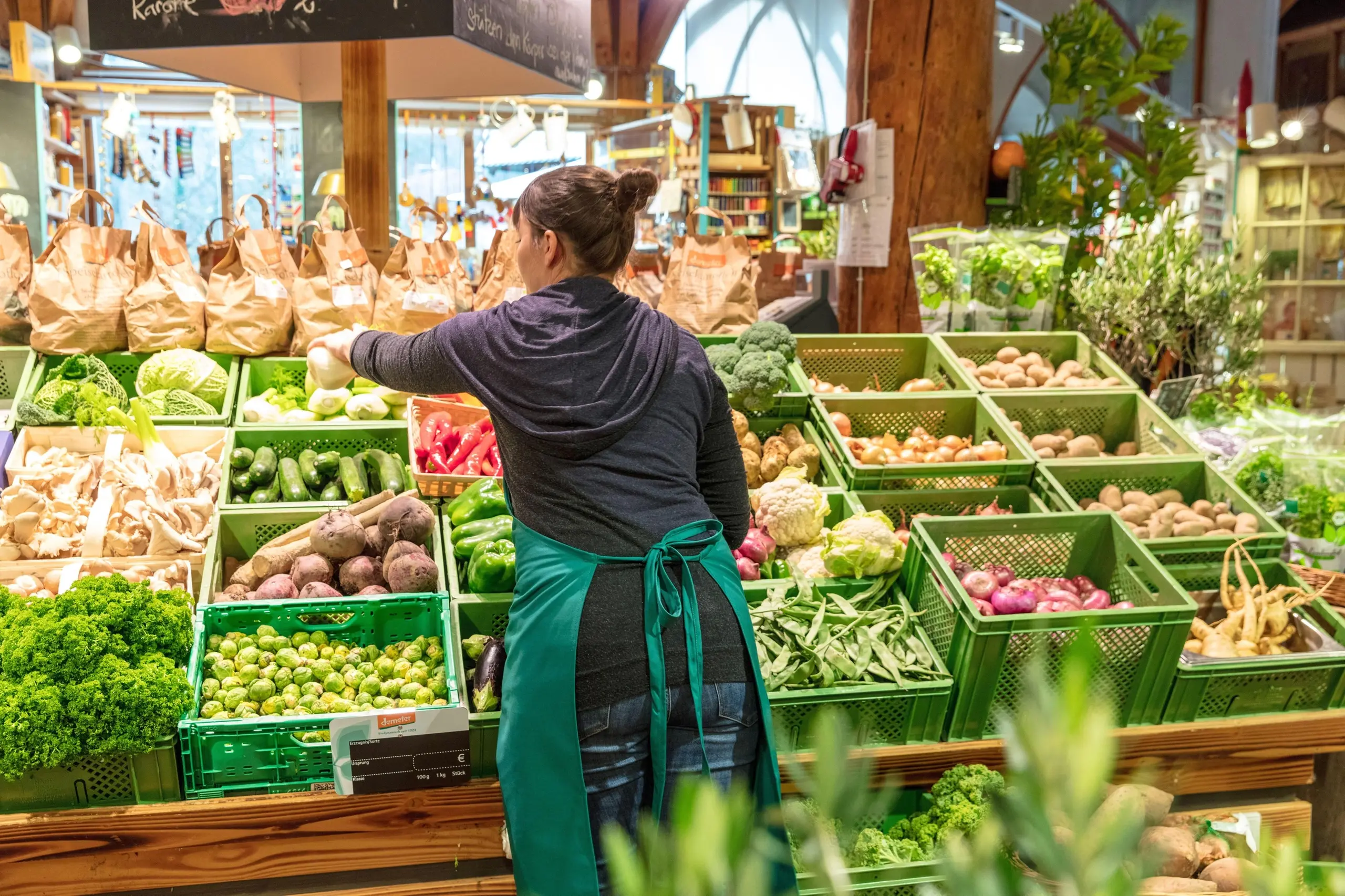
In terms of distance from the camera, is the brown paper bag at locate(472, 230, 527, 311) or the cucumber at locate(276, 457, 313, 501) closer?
the cucumber at locate(276, 457, 313, 501)

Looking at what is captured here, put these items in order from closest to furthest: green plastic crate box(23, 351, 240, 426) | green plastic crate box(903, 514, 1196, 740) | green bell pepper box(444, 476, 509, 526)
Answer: green plastic crate box(903, 514, 1196, 740) < green bell pepper box(444, 476, 509, 526) < green plastic crate box(23, 351, 240, 426)

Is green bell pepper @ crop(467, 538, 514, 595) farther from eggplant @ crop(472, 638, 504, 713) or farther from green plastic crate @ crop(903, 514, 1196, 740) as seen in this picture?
green plastic crate @ crop(903, 514, 1196, 740)

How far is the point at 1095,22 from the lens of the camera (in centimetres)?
489

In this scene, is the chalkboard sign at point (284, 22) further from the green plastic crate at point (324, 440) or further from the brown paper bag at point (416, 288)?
the green plastic crate at point (324, 440)

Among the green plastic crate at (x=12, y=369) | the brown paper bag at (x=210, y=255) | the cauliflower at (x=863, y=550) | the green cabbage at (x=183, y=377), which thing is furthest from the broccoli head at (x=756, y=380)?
the green plastic crate at (x=12, y=369)

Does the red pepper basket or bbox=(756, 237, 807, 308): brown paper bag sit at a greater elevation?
bbox=(756, 237, 807, 308): brown paper bag

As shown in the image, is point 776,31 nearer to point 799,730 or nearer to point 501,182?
point 501,182

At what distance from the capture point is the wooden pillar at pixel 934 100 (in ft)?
16.3

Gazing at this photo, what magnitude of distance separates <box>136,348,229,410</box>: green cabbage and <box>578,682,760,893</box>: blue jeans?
85.5 inches

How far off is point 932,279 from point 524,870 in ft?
9.73

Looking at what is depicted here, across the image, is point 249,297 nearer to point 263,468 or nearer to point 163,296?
point 163,296

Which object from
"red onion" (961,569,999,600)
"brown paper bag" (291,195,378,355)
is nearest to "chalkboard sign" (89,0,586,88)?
"brown paper bag" (291,195,378,355)

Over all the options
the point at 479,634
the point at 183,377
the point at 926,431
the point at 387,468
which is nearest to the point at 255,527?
the point at 387,468

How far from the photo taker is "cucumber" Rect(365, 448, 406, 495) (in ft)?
10.7
